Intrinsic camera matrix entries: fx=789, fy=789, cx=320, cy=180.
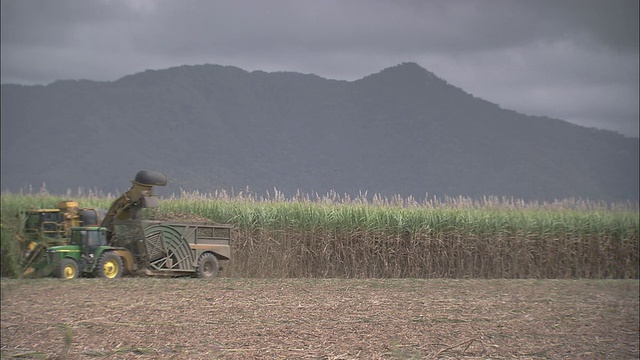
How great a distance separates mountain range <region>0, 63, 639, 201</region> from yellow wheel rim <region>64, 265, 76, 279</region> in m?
2.47

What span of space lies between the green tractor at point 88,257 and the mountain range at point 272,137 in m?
1.78

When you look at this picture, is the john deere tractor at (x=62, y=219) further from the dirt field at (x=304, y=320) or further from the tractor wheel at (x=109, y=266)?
the dirt field at (x=304, y=320)

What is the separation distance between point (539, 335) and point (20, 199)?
56.7ft

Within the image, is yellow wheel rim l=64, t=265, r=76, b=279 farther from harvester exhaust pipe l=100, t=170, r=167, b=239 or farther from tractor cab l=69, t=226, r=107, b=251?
harvester exhaust pipe l=100, t=170, r=167, b=239

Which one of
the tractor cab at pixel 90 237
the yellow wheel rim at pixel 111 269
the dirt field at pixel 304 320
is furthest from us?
the tractor cab at pixel 90 237

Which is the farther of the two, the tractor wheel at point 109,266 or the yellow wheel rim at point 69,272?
→ the yellow wheel rim at point 69,272

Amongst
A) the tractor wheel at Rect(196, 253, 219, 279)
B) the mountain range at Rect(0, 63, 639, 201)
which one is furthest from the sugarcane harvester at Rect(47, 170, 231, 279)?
the mountain range at Rect(0, 63, 639, 201)

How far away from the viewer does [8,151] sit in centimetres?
4556

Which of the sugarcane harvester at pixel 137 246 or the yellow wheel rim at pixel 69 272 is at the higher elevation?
the sugarcane harvester at pixel 137 246

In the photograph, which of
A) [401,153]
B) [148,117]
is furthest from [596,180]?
[148,117]

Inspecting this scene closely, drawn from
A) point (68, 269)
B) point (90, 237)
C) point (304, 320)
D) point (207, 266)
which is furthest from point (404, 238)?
point (304, 320)

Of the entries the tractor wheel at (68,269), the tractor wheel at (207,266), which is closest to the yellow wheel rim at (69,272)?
the tractor wheel at (68,269)

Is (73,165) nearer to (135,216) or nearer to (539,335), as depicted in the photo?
(135,216)

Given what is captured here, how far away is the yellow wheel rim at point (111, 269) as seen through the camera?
14836 mm
